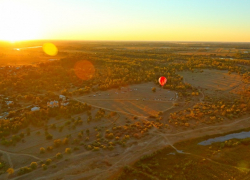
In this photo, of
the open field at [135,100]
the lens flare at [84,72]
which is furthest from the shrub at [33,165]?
Answer: the lens flare at [84,72]

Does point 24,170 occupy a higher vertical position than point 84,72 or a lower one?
lower

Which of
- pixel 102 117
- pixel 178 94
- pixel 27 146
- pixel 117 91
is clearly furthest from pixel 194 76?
pixel 27 146

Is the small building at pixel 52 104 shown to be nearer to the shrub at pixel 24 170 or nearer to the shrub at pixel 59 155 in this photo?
the shrub at pixel 59 155

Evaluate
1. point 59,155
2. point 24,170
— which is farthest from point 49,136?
point 24,170

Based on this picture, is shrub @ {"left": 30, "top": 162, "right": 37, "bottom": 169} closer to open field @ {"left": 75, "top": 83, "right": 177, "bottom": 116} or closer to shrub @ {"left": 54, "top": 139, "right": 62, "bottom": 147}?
shrub @ {"left": 54, "top": 139, "right": 62, "bottom": 147}

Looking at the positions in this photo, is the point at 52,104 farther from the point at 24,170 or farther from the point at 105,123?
the point at 24,170

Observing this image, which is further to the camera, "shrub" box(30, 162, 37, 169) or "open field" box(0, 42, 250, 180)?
"open field" box(0, 42, 250, 180)

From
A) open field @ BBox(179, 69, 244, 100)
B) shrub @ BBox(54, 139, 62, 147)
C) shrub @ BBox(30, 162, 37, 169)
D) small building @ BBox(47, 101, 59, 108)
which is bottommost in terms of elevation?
shrub @ BBox(30, 162, 37, 169)

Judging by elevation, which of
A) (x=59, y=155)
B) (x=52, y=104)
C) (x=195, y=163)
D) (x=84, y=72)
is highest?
(x=84, y=72)

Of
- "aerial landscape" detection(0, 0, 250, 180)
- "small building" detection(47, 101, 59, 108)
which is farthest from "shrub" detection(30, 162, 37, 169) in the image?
"small building" detection(47, 101, 59, 108)

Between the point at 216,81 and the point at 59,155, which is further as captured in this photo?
the point at 216,81

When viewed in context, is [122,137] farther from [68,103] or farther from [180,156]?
[68,103]
